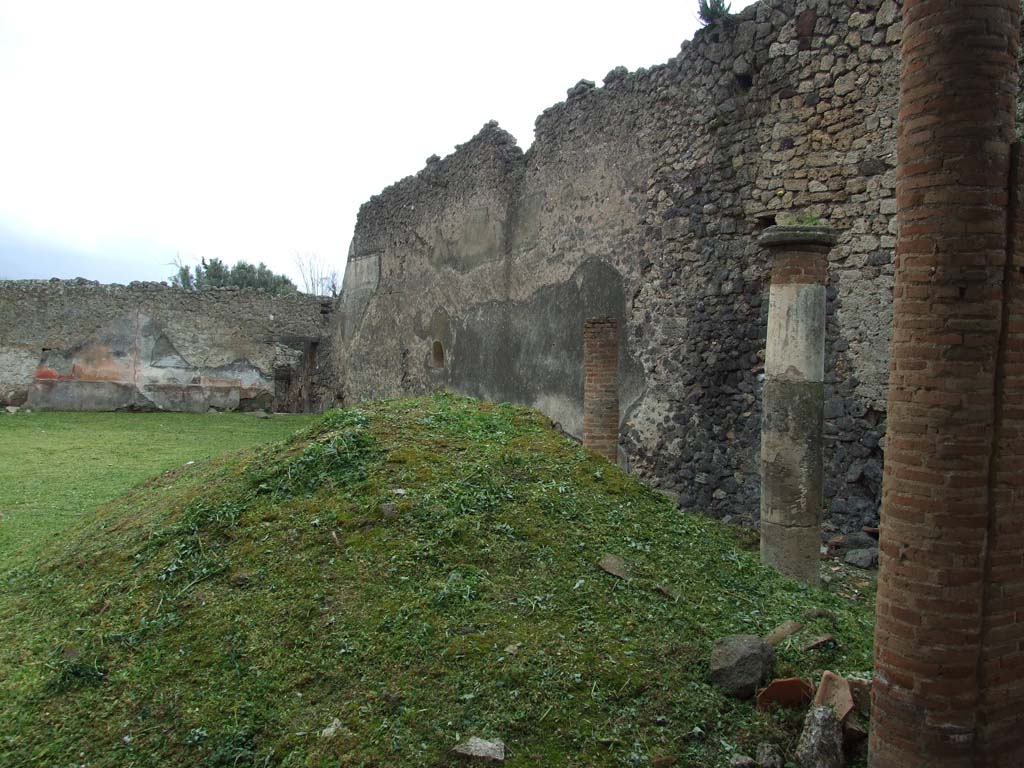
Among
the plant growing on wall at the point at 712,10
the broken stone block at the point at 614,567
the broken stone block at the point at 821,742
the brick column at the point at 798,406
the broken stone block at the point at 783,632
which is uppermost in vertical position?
the plant growing on wall at the point at 712,10

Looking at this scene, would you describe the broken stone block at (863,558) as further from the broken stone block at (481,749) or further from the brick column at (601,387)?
the broken stone block at (481,749)

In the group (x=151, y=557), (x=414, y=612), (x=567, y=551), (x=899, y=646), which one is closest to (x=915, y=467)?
(x=899, y=646)

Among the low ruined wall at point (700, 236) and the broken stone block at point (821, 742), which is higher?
the low ruined wall at point (700, 236)

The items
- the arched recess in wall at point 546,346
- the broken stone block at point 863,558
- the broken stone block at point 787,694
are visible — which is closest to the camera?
the broken stone block at point 787,694

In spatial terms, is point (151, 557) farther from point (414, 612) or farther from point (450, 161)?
point (450, 161)

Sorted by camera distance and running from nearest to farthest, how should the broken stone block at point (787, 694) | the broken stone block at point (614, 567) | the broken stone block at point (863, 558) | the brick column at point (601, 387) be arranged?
the broken stone block at point (787, 694) < the broken stone block at point (614, 567) < the broken stone block at point (863, 558) < the brick column at point (601, 387)

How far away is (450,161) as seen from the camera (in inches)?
548

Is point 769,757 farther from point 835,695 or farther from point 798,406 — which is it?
point 798,406

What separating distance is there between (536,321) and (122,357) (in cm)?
987

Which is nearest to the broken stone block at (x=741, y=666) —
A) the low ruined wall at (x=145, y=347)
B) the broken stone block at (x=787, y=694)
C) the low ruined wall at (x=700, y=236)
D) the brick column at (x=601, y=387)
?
the broken stone block at (x=787, y=694)

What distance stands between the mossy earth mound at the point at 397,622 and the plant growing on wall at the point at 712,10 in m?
5.19

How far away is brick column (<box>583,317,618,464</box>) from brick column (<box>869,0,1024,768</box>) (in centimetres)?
595

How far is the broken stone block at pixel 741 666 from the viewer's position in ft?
11.2

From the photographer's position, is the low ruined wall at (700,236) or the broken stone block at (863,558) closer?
the broken stone block at (863,558)
